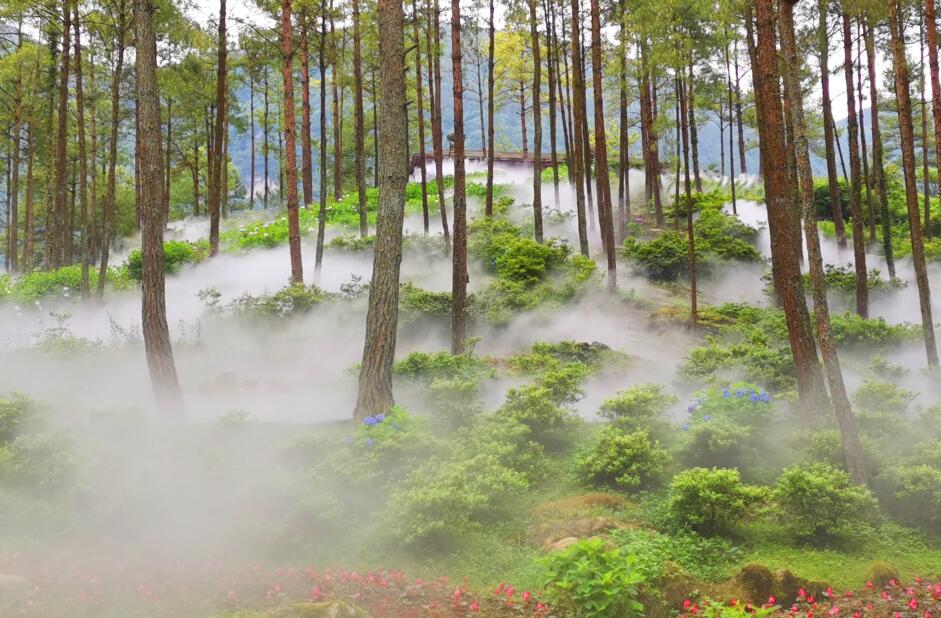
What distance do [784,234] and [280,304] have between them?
34.4 feet

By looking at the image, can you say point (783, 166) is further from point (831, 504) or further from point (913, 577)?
point (913, 577)

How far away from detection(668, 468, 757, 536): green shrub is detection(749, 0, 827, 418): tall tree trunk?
299 cm

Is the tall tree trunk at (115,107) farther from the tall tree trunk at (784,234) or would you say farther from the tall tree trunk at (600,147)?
→ the tall tree trunk at (784,234)

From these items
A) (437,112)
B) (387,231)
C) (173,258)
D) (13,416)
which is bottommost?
(13,416)

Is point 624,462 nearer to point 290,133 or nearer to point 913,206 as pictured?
point 913,206

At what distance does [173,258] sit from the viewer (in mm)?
19016

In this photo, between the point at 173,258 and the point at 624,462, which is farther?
the point at 173,258

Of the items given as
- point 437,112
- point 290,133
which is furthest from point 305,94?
point 290,133

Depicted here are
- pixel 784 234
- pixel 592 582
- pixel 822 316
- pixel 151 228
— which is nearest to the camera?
pixel 592 582

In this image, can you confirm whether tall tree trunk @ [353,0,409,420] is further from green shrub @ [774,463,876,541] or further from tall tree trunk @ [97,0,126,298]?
tall tree trunk @ [97,0,126,298]

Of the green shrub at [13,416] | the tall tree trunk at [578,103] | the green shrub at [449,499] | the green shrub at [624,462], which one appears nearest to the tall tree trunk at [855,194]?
the tall tree trunk at [578,103]

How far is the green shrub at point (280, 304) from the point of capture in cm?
1445

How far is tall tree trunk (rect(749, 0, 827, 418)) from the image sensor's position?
8.46 m

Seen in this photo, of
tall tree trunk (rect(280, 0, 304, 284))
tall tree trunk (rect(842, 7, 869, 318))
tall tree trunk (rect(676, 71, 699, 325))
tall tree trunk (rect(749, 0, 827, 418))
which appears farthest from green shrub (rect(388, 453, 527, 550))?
tall tree trunk (rect(842, 7, 869, 318))
